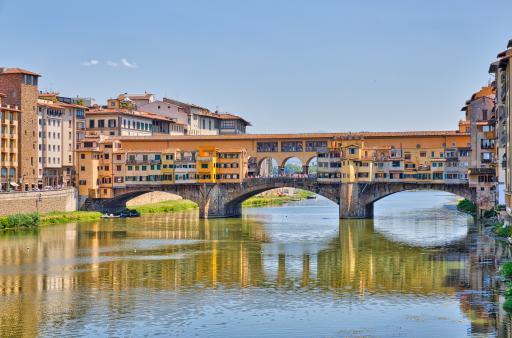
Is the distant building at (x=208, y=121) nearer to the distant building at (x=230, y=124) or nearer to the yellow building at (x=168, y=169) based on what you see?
the distant building at (x=230, y=124)

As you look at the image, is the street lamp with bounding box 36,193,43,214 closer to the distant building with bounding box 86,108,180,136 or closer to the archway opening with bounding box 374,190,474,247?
the distant building with bounding box 86,108,180,136

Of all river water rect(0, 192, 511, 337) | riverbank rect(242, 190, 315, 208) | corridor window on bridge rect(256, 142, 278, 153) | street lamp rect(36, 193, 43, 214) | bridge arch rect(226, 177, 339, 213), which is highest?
corridor window on bridge rect(256, 142, 278, 153)

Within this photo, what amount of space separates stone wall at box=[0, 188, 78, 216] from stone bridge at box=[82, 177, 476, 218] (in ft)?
9.22

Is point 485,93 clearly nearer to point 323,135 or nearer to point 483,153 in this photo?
point 483,153

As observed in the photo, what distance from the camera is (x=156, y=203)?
9325 centimetres

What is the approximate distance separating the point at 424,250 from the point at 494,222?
12.6 metres

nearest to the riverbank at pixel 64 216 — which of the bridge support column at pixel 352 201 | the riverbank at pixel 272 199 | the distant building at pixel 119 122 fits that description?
the distant building at pixel 119 122

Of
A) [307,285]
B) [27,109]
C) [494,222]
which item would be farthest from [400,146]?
[307,285]

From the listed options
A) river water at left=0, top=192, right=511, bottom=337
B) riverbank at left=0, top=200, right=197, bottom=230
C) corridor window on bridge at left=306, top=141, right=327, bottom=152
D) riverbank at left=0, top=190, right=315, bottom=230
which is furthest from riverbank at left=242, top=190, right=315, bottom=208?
river water at left=0, top=192, right=511, bottom=337

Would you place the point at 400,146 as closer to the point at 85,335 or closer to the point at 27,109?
the point at 27,109

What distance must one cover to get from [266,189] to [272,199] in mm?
34834

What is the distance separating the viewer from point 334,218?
257ft

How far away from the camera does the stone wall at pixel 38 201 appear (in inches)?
2638

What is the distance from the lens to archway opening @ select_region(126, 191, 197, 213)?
8703cm
